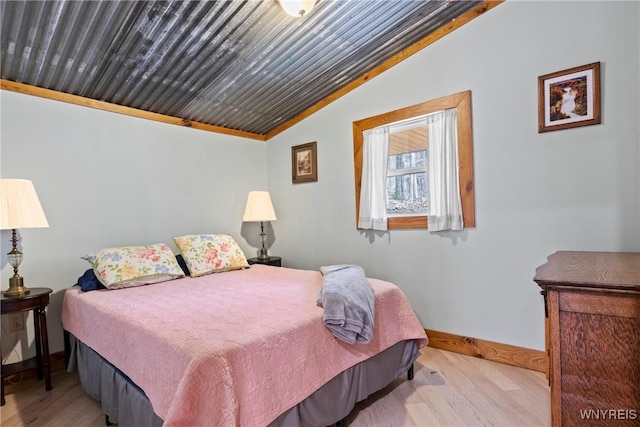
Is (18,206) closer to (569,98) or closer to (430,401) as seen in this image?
(430,401)

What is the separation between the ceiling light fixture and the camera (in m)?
1.92

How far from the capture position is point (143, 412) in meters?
1.39

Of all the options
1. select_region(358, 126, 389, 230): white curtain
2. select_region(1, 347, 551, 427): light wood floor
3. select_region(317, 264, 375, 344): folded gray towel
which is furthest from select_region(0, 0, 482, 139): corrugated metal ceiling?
select_region(1, 347, 551, 427): light wood floor

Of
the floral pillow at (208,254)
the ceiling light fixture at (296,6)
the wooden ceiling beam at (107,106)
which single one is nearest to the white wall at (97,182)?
the wooden ceiling beam at (107,106)

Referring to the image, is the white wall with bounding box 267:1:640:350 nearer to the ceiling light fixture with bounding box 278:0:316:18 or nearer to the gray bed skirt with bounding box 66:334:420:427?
the gray bed skirt with bounding box 66:334:420:427

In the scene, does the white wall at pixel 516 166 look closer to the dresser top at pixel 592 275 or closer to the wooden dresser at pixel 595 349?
the dresser top at pixel 592 275

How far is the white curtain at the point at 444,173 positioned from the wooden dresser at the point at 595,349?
62.0 inches

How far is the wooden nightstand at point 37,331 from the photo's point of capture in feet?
6.84

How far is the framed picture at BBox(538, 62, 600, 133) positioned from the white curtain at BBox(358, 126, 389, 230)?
1.20m

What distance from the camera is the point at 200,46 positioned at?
2324 mm

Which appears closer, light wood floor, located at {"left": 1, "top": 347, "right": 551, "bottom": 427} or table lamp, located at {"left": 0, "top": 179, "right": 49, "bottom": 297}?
light wood floor, located at {"left": 1, "top": 347, "right": 551, "bottom": 427}

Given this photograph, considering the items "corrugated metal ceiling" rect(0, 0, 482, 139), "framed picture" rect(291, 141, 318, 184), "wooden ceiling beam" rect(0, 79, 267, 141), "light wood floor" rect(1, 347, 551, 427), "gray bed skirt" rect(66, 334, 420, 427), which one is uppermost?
"corrugated metal ceiling" rect(0, 0, 482, 139)

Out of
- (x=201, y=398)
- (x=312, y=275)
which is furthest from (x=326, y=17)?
(x=201, y=398)

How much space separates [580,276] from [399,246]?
1.89 meters
